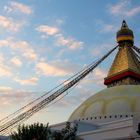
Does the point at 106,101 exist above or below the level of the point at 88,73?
below

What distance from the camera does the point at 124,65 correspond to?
52812 mm

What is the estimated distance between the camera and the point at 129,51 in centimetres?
5466

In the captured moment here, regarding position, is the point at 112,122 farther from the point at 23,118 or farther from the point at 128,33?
the point at 128,33

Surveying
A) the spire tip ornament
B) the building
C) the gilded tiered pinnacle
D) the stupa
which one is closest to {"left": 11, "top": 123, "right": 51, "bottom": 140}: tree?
the building

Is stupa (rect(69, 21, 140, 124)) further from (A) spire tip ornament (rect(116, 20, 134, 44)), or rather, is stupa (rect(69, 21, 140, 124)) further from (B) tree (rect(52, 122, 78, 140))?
(B) tree (rect(52, 122, 78, 140))

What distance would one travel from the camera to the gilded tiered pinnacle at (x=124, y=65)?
5134 cm

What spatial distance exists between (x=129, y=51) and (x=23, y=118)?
23401mm

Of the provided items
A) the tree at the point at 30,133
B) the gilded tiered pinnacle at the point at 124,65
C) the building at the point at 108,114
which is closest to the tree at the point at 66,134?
the building at the point at 108,114

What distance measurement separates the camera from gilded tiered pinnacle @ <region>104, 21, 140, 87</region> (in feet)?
168

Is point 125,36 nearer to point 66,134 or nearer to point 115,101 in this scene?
point 115,101

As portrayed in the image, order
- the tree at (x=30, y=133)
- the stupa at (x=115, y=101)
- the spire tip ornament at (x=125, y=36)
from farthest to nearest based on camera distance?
1. the spire tip ornament at (x=125, y=36)
2. the stupa at (x=115, y=101)
3. the tree at (x=30, y=133)

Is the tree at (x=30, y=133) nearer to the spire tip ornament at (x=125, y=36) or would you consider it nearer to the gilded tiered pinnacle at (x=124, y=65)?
the gilded tiered pinnacle at (x=124, y=65)

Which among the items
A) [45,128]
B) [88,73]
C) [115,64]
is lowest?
[45,128]

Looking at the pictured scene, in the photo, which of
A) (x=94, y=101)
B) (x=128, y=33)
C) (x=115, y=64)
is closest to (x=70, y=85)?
(x=94, y=101)
